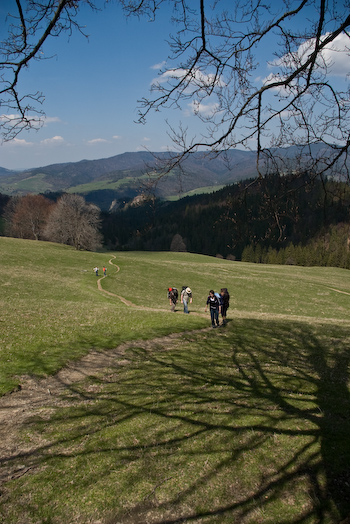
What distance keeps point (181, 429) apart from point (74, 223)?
72.4 m

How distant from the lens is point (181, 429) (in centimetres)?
732

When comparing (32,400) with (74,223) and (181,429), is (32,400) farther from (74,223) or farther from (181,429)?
(74,223)

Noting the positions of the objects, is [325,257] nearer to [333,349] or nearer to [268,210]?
[333,349]

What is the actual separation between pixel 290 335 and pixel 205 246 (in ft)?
588

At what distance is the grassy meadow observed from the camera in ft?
17.2

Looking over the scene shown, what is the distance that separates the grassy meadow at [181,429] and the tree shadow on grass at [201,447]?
0.02m

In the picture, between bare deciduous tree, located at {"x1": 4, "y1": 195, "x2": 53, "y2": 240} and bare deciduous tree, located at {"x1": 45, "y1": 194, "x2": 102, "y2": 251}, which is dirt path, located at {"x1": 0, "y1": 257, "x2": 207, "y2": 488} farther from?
bare deciduous tree, located at {"x1": 4, "y1": 195, "x2": 53, "y2": 240}

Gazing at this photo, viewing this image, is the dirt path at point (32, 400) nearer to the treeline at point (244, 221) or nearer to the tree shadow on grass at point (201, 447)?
the tree shadow on grass at point (201, 447)

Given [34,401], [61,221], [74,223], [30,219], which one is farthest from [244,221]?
[30,219]

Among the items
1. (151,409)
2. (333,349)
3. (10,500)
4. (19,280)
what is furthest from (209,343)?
(19,280)

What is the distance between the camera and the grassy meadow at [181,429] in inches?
206

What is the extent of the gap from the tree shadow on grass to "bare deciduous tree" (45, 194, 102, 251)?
67604 mm

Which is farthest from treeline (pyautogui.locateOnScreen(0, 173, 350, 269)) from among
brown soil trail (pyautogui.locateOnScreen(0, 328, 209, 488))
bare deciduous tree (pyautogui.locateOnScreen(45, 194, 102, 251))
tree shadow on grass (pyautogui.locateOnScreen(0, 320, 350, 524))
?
brown soil trail (pyautogui.locateOnScreen(0, 328, 209, 488))

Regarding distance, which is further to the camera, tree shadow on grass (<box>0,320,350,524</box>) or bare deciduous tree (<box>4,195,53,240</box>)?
bare deciduous tree (<box>4,195,53,240</box>)
